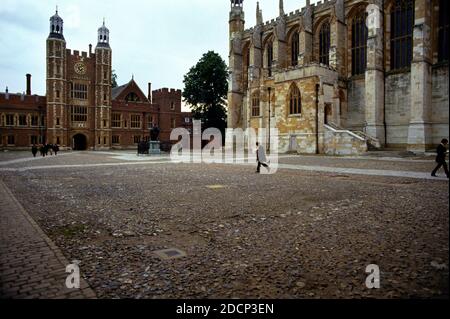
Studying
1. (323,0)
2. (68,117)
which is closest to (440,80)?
(323,0)

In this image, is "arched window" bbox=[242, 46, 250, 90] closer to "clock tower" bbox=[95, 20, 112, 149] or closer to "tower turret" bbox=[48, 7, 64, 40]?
"clock tower" bbox=[95, 20, 112, 149]

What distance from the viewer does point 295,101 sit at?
30.6 metres

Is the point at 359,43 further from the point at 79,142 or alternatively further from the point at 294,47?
the point at 79,142

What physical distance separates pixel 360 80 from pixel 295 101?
8138 millimetres

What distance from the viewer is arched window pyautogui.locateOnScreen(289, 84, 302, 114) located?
99.3 feet

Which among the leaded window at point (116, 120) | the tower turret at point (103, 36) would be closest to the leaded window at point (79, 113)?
the leaded window at point (116, 120)

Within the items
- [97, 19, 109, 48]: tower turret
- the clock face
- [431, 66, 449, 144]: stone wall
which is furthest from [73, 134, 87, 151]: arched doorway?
[431, 66, 449, 144]: stone wall

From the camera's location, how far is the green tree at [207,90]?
50.8m

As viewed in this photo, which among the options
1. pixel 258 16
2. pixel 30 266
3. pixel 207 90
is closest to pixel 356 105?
pixel 258 16

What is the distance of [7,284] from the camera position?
3229mm

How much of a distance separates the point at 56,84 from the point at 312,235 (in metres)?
57.4

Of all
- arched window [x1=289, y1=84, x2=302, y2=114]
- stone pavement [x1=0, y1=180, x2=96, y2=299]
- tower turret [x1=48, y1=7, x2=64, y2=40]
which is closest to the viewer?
stone pavement [x1=0, y1=180, x2=96, y2=299]

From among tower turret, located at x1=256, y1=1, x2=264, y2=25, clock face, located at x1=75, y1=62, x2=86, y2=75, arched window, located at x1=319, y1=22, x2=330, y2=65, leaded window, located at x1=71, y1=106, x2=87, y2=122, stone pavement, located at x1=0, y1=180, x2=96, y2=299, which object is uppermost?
tower turret, located at x1=256, y1=1, x2=264, y2=25

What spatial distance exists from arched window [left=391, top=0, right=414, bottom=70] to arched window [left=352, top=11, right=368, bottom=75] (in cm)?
292
